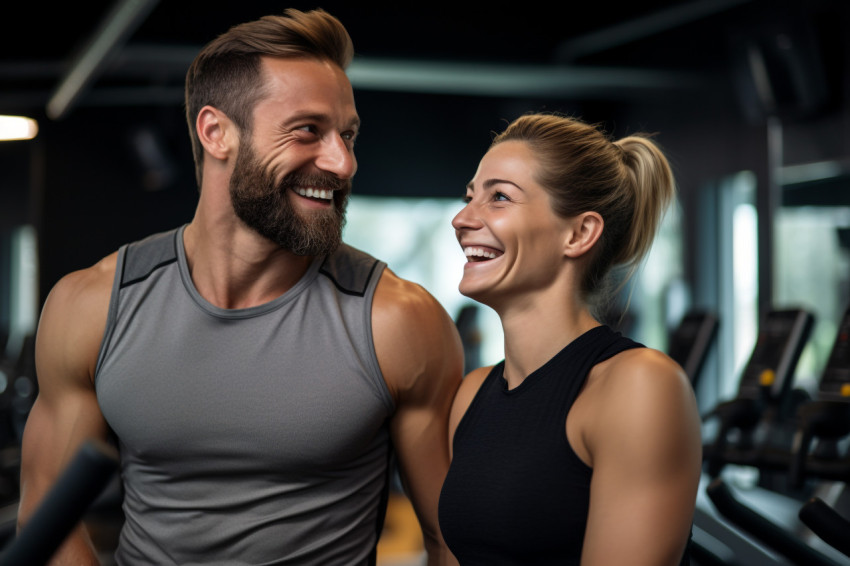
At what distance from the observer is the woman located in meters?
1.20

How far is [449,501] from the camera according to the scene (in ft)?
4.72

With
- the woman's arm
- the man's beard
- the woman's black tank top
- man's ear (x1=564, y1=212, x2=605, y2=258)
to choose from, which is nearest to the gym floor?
the man's beard

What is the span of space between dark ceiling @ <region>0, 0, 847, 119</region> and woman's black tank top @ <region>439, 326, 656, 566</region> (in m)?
5.23

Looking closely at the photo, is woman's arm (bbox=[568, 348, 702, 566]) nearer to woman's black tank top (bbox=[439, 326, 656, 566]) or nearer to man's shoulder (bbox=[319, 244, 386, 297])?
woman's black tank top (bbox=[439, 326, 656, 566])

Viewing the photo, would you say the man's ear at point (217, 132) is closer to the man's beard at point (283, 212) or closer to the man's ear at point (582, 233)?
the man's beard at point (283, 212)

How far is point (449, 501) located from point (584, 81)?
7.06m

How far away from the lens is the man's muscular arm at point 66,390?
1.71 m

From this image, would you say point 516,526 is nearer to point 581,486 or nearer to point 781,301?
point 581,486

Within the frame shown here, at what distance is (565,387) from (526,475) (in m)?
0.15

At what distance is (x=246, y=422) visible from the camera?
163 centimetres

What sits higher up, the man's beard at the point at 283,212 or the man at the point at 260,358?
the man's beard at the point at 283,212

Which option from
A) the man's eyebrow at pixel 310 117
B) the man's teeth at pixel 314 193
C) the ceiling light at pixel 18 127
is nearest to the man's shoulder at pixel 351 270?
the man's teeth at pixel 314 193


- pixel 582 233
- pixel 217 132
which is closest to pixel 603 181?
pixel 582 233

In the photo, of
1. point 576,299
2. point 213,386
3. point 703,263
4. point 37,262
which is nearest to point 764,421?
point 576,299
